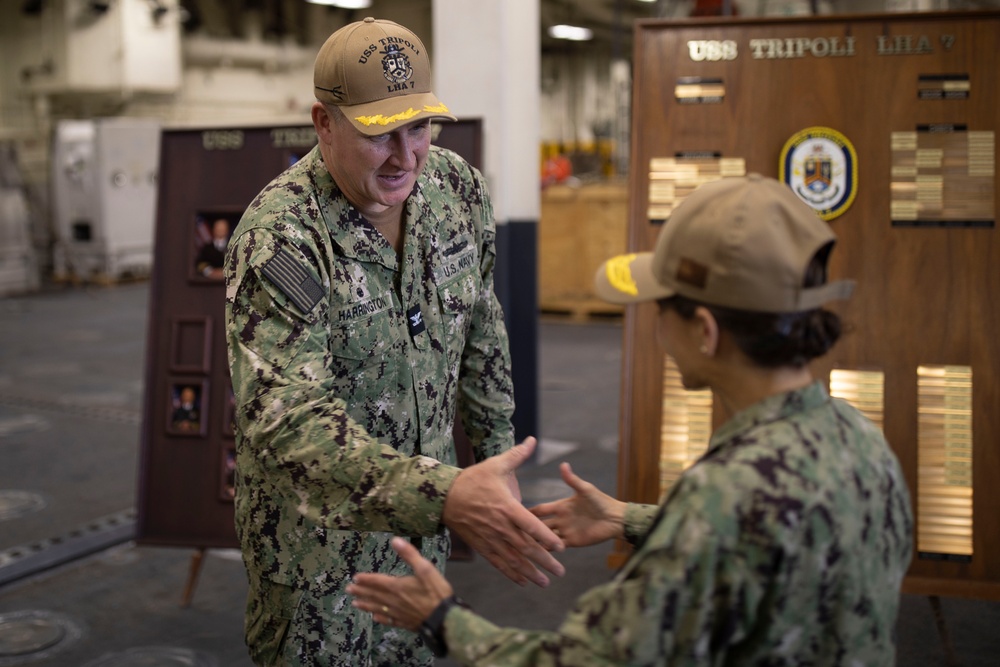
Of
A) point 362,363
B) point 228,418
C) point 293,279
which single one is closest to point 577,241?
point 228,418

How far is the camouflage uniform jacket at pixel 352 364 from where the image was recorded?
170 cm

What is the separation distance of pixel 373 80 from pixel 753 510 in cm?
112

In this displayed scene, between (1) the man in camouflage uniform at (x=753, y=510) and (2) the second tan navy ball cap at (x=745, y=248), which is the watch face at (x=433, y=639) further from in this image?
(2) the second tan navy ball cap at (x=745, y=248)

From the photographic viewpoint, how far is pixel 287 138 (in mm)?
3727

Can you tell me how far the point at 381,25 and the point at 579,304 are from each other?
27.8 ft

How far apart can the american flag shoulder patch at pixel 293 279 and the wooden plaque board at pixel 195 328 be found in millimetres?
1950

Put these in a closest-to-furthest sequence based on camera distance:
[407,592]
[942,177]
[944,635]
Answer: [407,592] → [942,177] → [944,635]

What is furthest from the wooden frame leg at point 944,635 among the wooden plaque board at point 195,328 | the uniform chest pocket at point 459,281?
the uniform chest pocket at point 459,281

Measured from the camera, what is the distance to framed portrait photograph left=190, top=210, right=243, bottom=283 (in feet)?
12.4

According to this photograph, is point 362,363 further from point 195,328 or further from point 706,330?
point 195,328

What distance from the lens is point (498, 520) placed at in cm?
160

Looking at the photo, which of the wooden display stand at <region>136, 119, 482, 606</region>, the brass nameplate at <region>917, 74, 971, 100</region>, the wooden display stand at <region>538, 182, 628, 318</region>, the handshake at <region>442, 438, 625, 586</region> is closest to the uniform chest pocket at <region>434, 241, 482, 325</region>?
the handshake at <region>442, 438, 625, 586</region>

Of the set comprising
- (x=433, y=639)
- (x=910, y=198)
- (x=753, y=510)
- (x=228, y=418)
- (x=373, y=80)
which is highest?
(x=373, y=80)

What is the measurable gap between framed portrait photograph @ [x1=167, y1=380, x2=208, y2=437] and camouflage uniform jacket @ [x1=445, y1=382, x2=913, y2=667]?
9.06 feet
